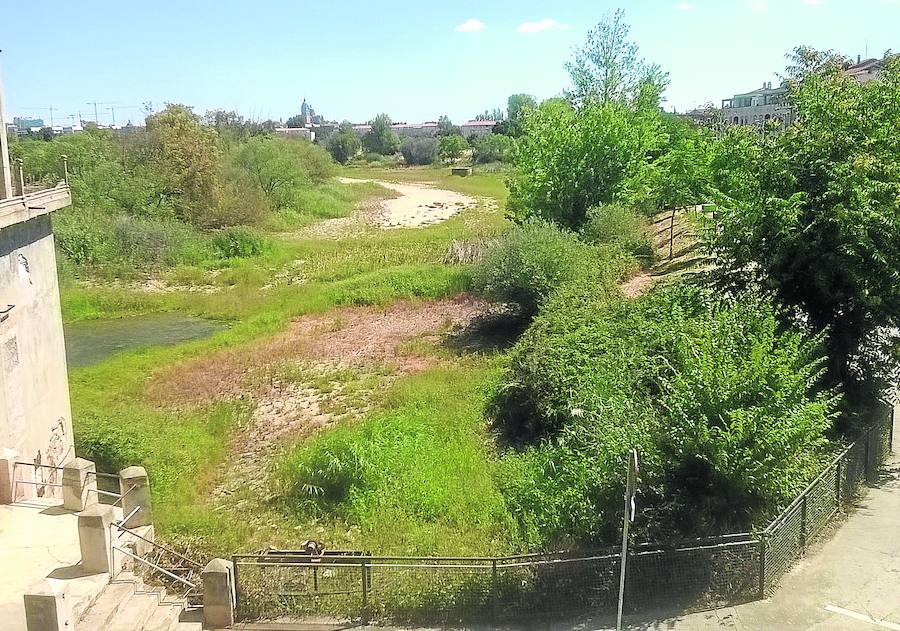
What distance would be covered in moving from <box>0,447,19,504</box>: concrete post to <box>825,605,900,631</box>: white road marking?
1274 cm

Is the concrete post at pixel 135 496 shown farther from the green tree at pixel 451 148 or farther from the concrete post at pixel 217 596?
the green tree at pixel 451 148

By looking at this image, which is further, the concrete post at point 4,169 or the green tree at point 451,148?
the green tree at point 451,148

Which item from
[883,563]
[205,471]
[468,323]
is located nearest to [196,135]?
[468,323]

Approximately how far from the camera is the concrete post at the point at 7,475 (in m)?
12.6

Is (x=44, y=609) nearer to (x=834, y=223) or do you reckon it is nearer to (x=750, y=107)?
(x=834, y=223)

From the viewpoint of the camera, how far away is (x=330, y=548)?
44.0 ft

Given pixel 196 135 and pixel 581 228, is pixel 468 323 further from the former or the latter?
pixel 196 135

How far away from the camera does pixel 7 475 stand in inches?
497

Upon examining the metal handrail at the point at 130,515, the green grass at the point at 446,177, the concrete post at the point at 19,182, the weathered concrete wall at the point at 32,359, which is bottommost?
the metal handrail at the point at 130,515

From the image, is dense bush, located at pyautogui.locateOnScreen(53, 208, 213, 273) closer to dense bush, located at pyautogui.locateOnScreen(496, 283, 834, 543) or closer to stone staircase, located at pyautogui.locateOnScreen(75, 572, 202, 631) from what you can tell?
stone staircase, located at pyautogui.locateOnScreen(75, 572, 202, 631)

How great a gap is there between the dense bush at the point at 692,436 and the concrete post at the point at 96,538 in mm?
6215

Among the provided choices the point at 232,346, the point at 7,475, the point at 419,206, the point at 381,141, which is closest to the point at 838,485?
the point at 7,475

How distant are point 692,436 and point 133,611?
8.05m

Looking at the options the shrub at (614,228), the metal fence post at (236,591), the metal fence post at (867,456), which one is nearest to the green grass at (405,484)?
the metal fence post at (236,591)
